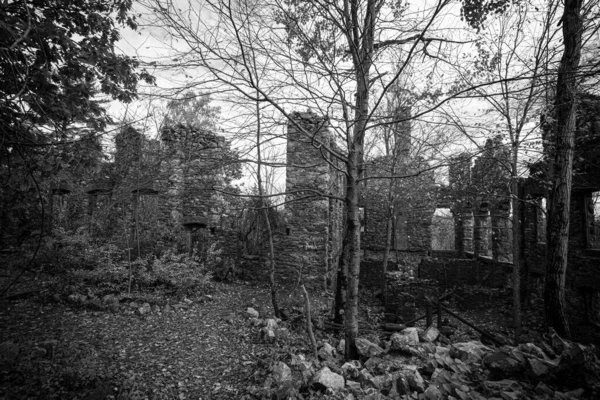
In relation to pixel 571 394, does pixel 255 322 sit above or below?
below

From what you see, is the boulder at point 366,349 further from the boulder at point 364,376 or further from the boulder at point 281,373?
the boulder at point 281,373

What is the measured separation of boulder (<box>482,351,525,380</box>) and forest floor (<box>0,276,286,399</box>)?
2879 millimetres

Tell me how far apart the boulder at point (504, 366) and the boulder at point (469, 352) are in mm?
411

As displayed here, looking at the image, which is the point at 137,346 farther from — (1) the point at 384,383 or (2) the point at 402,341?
(2) the point at 402,341

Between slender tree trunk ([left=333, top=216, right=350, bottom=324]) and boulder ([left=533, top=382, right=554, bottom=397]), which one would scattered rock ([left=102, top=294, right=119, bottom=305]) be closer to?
slender tree trunk ([left=333, top=216, right=350, bottom=324])

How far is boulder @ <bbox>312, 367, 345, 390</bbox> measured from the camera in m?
3.12

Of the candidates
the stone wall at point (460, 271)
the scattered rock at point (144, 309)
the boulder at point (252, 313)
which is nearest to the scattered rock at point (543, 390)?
the boulder at point (252, 313)

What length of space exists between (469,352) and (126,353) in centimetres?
465

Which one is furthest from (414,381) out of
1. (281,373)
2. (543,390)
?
(281,373)

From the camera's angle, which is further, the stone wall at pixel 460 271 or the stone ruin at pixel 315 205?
the stone wall at pixel 460 271

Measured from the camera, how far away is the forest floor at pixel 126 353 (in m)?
3.15

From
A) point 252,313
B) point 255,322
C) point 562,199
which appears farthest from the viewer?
point 252,313

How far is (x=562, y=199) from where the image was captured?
15.3 ft

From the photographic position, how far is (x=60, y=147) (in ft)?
11.3
